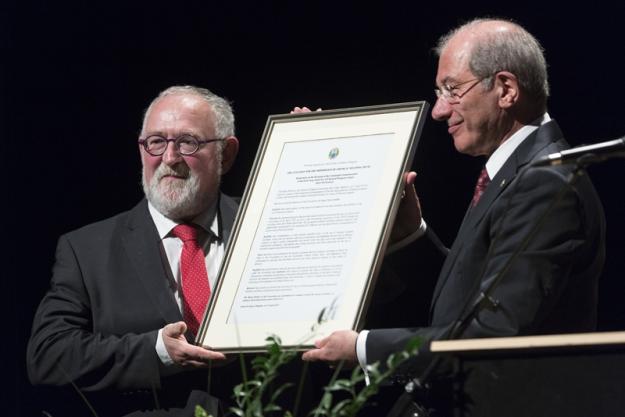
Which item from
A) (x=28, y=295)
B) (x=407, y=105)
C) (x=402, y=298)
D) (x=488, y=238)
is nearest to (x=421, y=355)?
(x=488, y=238)

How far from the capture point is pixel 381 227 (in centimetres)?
375

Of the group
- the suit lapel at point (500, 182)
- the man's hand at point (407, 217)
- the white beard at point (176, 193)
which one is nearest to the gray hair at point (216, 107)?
the white beard at point (176, 193)

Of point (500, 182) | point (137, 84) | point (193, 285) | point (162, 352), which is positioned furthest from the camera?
point (137, 84)

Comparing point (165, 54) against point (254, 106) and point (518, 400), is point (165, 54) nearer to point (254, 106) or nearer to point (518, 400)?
point (254, 106)

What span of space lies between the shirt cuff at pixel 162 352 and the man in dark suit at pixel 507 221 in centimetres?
65

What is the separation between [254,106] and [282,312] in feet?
5.82

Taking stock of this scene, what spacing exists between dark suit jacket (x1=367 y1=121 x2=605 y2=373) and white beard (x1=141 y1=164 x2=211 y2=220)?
113cm

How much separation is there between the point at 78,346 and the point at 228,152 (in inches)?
36.7

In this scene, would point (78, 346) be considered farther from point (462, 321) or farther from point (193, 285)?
point (462, 321)

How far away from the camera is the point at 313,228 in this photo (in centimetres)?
391

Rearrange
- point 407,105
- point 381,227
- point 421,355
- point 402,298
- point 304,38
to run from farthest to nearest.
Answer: point 304,38 < point 402,298 < point 407,105 < point 381,227 < point 421,355

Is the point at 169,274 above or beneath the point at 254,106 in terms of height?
beneath

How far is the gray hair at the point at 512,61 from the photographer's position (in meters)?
3.86

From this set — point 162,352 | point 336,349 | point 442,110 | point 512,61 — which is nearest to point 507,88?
point 512,61
